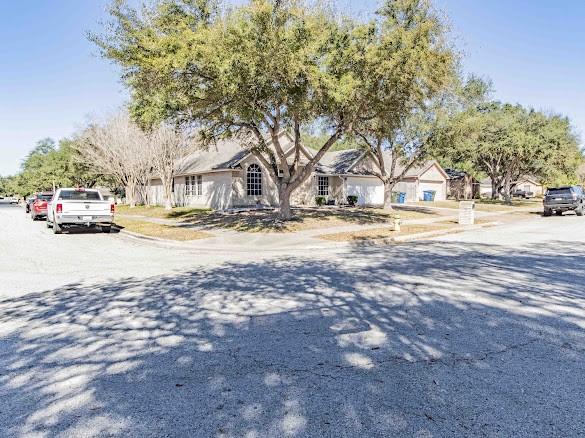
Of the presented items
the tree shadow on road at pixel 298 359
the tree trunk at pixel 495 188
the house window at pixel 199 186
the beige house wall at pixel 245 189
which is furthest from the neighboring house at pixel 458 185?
the tree shadow on road at pixel 298 359

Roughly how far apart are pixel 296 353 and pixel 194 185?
32.1 meters

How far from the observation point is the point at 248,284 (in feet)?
25.2

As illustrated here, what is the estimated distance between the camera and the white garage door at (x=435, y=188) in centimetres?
4855

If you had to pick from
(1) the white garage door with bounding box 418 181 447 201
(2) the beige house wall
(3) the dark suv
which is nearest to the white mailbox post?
(3) the dark suv

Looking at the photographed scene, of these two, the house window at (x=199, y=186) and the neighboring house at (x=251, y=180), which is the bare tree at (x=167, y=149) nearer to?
the neighboring house at (x=251, y=180)

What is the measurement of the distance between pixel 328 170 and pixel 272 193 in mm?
6877

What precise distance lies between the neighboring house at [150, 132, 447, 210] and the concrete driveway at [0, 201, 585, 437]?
2005 cm

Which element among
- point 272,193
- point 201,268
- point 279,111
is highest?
point 279,111

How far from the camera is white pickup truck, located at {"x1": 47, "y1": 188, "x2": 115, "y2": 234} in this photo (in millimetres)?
16859

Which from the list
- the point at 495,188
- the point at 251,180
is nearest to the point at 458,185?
the point at 495,188

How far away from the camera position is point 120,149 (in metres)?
34.8

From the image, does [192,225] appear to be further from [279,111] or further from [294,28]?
[294,28]

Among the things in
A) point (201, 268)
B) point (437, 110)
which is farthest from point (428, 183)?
point (201, 268)

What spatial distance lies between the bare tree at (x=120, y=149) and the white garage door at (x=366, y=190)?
741 inches
